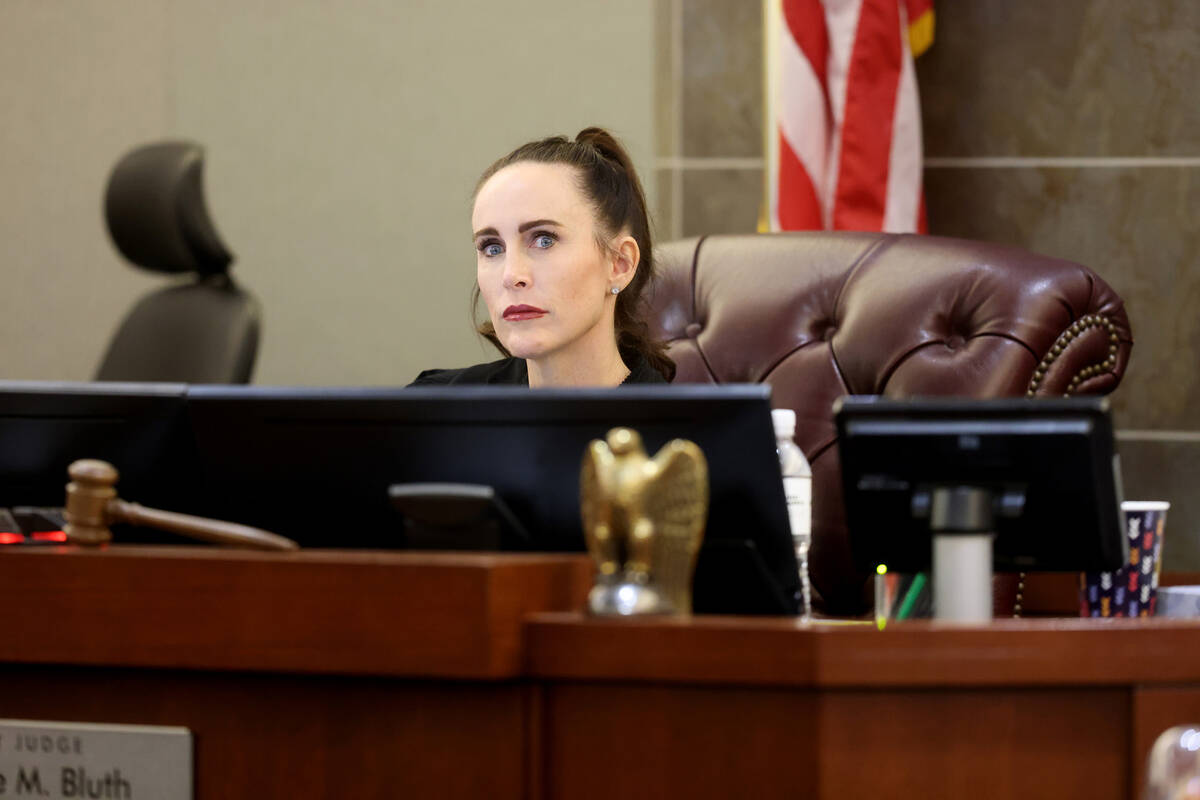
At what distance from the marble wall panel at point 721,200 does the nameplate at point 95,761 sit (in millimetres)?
2085

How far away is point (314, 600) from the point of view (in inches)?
37.8

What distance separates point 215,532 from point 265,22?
268cm

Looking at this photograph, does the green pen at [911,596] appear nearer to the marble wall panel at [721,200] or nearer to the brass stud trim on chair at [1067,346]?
the brass stud trim on chair at [1067,346]

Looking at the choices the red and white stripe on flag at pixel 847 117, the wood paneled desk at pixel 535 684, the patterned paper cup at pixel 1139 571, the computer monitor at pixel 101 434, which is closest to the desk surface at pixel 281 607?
the wood paneled desk at pixel 535 684

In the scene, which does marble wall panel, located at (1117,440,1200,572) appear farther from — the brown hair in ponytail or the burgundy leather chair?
the brown hair in ponytail

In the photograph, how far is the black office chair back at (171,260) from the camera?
294cm

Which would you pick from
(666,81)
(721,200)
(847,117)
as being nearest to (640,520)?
(847,117)

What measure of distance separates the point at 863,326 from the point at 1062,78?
1118 millimetres

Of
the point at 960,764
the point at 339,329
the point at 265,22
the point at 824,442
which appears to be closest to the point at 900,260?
the point at 824,442

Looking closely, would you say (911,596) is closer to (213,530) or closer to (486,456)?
(486,456)

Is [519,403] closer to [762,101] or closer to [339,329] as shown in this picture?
[762,101]

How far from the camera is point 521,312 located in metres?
1.82

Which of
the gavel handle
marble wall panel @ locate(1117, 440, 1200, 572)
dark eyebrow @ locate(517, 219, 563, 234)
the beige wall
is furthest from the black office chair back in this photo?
the gavel handle

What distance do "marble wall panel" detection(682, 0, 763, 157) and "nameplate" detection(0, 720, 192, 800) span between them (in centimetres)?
213
